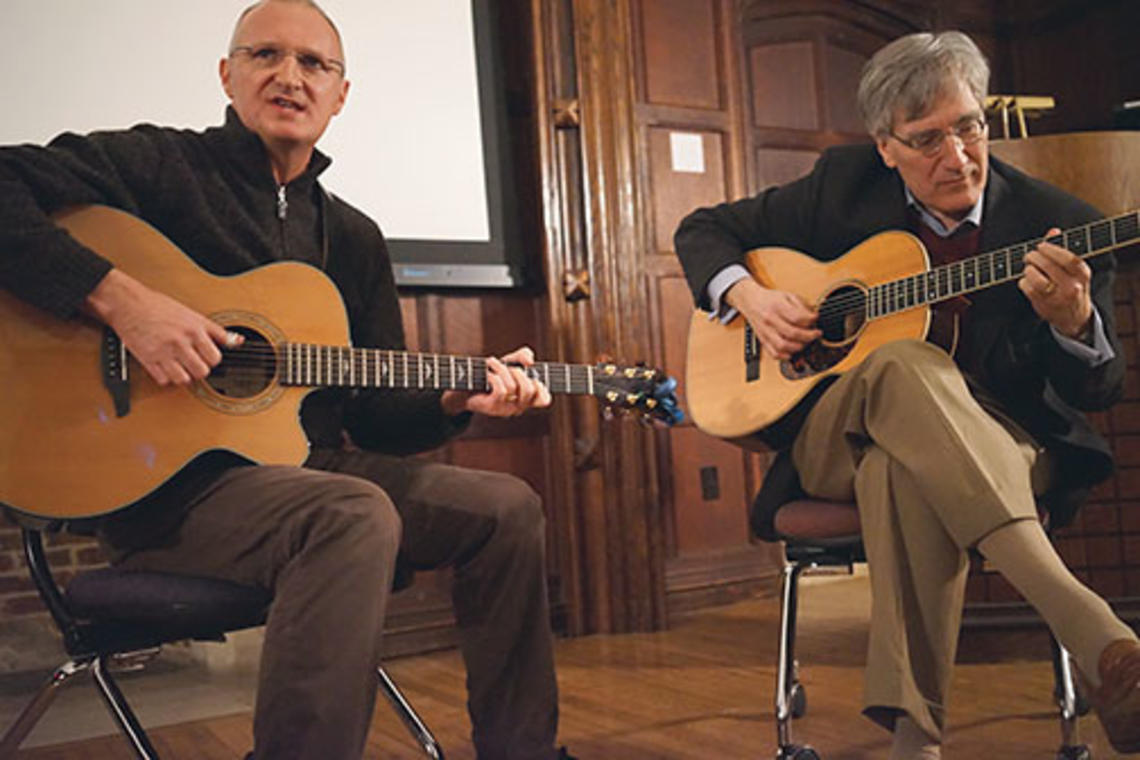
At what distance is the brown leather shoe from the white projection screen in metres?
2.33

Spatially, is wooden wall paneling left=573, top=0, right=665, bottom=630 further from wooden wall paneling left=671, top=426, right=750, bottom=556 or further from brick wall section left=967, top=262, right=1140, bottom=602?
brick wall section left=967, top=262, right=1140, bottom=602

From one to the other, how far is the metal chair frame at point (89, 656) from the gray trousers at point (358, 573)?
0.31 feet

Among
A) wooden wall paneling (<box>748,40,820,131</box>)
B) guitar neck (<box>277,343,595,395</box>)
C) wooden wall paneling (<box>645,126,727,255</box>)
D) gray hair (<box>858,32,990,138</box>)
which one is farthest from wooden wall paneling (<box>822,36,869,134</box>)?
guitar neck (<box>277,343,595,395</box>)

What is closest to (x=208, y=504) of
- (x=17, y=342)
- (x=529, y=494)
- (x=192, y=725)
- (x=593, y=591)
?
(x=17, y=342)

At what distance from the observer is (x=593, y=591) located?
11.0 feet

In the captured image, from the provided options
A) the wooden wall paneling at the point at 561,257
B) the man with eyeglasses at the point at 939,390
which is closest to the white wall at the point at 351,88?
the wooden wall paneling at the point at 561,257

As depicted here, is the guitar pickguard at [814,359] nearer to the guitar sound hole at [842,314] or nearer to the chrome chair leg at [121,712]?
the guitar sound hole at [842,314]

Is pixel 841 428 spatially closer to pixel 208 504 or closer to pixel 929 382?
pixel 929 382

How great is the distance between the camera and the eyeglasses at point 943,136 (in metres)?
1.70

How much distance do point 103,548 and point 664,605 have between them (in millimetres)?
2193

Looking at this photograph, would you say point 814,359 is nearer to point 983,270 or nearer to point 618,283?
point 983,270

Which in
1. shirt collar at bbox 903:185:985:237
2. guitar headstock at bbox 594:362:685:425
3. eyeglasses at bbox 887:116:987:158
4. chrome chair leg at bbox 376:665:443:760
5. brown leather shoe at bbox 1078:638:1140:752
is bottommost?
chrome chair leg at bbox 376:665:443:760

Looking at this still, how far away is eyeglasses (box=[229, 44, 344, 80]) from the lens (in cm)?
175

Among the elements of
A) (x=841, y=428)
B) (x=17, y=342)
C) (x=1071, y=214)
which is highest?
(x=1071, y=214)
